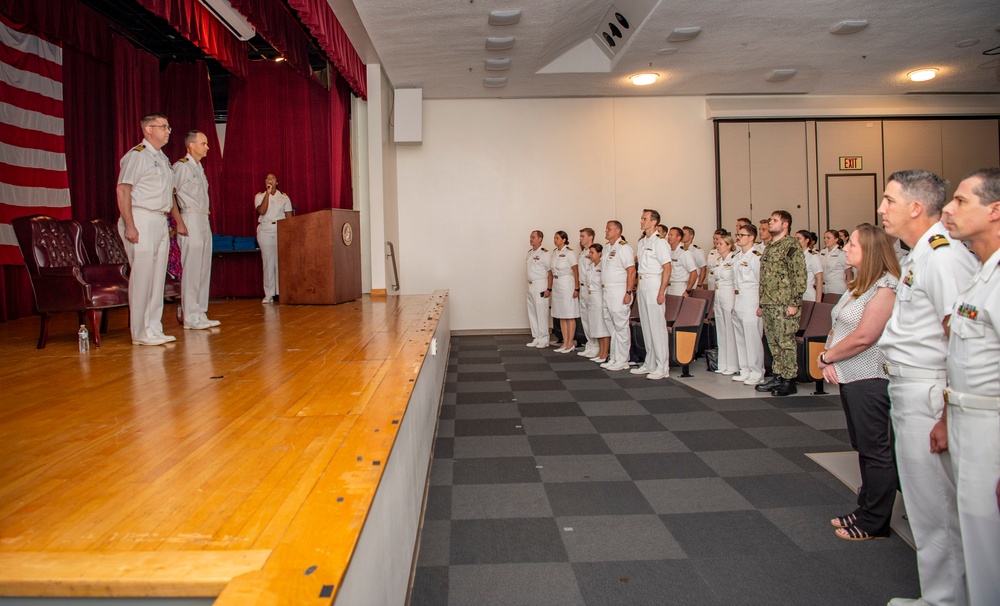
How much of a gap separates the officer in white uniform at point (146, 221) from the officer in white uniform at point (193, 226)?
0.69 meters

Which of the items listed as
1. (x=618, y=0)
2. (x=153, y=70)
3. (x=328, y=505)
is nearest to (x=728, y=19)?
(x=618, y=0)

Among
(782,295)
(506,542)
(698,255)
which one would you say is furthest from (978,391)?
(698,255)

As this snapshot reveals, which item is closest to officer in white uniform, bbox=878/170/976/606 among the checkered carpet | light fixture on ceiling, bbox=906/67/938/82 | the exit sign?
the checkered carpet

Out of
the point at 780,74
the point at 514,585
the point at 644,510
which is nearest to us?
the point at 514,585

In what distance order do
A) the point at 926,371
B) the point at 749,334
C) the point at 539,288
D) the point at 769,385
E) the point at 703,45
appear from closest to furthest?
the point at 926,371, the point at 769,385, the point at 749,334, the point at 703,45, the point at 539,288

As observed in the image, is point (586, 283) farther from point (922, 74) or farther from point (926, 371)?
point (926, 371)

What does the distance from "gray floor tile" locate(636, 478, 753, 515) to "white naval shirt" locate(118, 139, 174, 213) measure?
350 centimetres

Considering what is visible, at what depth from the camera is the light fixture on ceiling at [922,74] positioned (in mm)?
8492

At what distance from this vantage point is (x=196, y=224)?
5273 mm

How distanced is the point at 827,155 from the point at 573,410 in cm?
715

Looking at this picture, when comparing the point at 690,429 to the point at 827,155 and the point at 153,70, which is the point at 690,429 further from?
the point at 153,70

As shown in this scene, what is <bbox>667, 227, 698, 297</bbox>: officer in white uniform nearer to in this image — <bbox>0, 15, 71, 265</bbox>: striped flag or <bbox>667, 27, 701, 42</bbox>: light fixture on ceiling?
<bbox>667, 27, 701, 42</bbox>: light fixture on ceiling

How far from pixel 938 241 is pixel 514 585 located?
5.61ft

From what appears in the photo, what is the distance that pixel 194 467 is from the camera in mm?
1827
